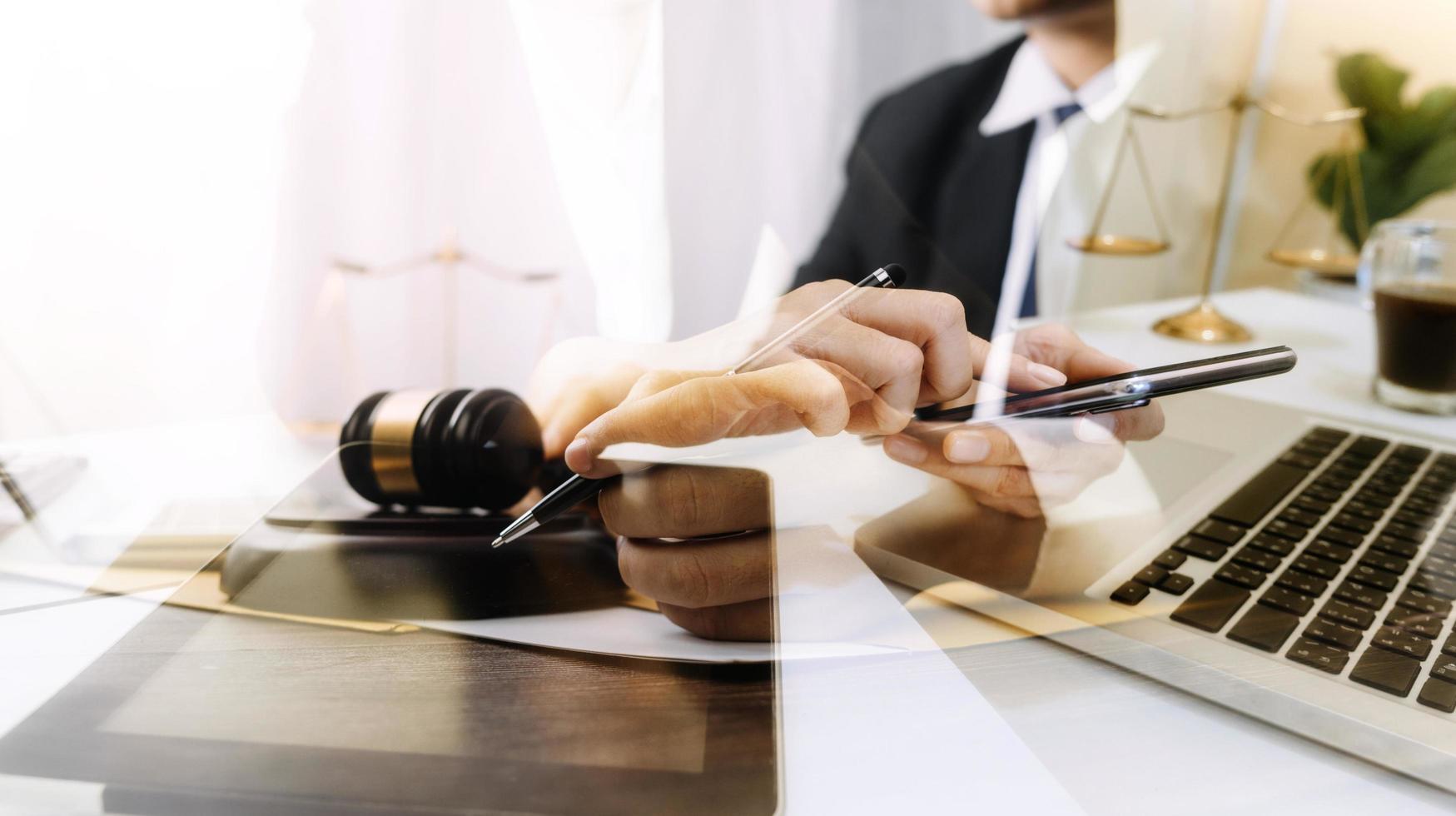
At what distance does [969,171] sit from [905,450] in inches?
6.9

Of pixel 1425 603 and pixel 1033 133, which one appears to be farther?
pixel 1033 133

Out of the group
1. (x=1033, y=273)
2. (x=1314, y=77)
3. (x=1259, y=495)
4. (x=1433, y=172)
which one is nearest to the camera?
(x=1259, y=495)

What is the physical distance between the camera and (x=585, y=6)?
20 centimetres

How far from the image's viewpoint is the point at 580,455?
7.7 inches

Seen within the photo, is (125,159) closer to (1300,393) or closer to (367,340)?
(367,340)

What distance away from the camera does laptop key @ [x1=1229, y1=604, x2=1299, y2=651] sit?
7.6 inches

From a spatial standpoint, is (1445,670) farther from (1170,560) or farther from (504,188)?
(504,188)

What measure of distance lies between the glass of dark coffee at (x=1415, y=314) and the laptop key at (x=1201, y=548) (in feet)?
0.80

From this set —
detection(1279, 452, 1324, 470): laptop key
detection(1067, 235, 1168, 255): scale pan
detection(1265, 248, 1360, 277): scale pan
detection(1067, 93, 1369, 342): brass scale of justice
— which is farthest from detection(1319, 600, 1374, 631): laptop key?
detection(1265, 248, 1360, 277): scale pan

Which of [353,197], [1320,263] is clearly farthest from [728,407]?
[1320,263]

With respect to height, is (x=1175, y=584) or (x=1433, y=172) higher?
(x=1433, y=172)

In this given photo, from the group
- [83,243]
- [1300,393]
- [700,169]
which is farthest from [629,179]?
[1300,393]

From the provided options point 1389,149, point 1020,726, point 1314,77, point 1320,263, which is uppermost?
point 1314,77

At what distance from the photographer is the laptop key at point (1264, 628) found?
19 cm
